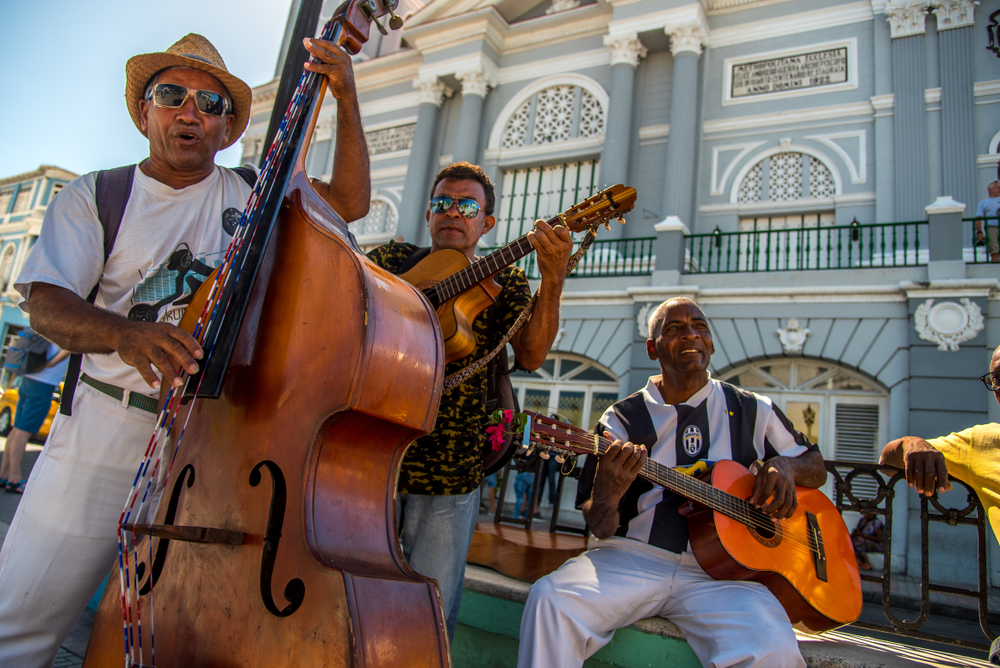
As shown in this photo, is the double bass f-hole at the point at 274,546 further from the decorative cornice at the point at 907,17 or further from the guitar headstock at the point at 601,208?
the decorative cornice at the point at 907,17

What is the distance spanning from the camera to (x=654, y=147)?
43.2ft

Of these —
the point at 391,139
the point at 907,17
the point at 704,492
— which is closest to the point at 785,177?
the point at 907,17

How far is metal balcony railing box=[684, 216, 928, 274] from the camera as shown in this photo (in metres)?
9.89

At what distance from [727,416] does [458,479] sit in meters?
1.36

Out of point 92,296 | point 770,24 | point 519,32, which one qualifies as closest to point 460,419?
point 92,296

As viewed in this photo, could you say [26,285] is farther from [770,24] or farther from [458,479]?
[770,24]

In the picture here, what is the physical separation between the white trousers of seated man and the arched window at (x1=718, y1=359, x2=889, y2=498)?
8415 millimetres

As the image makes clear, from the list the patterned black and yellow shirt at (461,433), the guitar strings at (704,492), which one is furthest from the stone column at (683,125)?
Result: the patterned black and yellow shirt at (461,433)

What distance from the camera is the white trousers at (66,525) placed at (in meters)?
1.48

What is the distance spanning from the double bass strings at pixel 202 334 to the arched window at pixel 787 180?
11729 millimetres

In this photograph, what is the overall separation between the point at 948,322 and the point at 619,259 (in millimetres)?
5551

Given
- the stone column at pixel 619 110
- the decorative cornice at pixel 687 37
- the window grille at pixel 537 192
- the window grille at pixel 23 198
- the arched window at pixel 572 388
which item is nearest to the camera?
the arched window at pixel 572 388

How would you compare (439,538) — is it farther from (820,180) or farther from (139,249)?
(820,180)

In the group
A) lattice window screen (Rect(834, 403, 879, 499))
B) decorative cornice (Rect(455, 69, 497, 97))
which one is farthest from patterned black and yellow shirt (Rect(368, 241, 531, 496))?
decorative cornice (Rect(455, 69, 497, 97))
